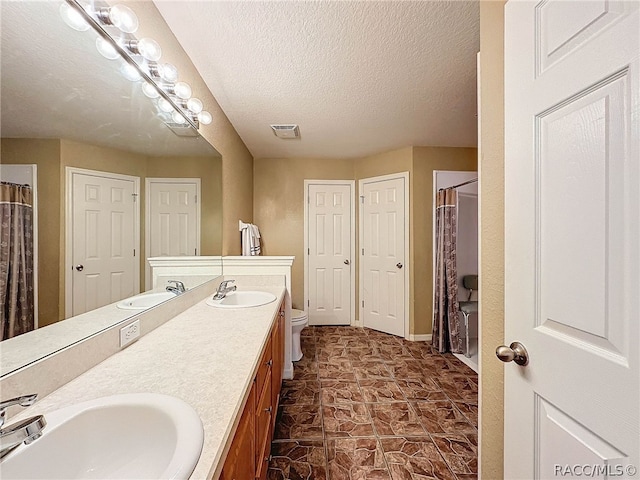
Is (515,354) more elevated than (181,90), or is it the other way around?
(181,90)

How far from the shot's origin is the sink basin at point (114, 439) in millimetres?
535

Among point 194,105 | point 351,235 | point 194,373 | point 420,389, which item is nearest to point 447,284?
point 420,389

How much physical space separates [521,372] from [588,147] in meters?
0.62

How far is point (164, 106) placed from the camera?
137 centimetres

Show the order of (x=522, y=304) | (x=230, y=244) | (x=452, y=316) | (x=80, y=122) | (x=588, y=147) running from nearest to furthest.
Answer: (x=588, y=147) → (x=522, y=304) → (x=80, y=122) → (x=230, y=244) → (x=452, y=316)

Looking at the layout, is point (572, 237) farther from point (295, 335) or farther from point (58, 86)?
point (295, 335)

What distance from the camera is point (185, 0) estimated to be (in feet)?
4.18

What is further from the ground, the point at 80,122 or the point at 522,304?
the point at 80,122

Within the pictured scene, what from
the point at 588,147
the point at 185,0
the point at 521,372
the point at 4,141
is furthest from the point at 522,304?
the point at 185,0

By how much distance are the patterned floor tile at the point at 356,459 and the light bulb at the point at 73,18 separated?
86.3 inches

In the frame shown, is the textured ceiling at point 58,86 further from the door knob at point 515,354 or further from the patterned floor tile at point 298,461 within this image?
the patterned floor tile at point 298,461

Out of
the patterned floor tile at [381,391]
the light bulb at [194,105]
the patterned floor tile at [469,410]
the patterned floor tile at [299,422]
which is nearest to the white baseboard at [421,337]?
the patterned floor tile at [381,391]

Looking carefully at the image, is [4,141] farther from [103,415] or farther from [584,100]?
[584,100]

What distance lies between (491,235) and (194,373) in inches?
44.3
